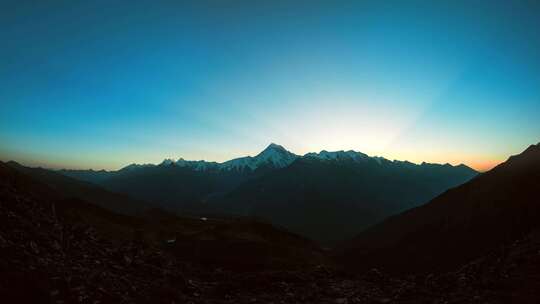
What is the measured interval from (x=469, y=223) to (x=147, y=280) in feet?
257

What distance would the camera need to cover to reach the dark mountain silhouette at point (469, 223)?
213ft

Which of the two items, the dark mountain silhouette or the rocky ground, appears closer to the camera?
the rocky ground

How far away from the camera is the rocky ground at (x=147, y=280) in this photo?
610 inches

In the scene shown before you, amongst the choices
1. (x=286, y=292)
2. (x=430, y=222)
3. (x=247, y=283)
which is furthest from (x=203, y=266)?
(x=430, y=222)

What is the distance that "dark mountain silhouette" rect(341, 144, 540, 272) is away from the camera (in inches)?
2559

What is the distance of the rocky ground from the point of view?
15492mm

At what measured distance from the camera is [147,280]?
76.8ft

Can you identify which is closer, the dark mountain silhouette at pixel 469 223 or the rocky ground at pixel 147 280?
the rocky ground at pixel 147 280

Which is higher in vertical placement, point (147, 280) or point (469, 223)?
point (469, 223)

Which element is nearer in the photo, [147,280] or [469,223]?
[147,280]

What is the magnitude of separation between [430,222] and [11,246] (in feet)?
337

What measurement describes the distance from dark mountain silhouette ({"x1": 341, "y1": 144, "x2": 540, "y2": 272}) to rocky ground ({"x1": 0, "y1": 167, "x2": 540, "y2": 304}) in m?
31.5

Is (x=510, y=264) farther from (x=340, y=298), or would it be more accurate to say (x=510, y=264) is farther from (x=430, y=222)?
(x=430, y=222)

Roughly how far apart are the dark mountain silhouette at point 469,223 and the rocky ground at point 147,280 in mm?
31473
